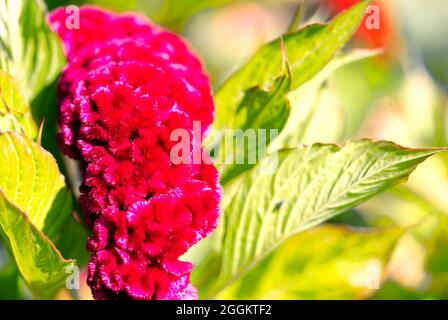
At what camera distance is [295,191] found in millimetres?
814

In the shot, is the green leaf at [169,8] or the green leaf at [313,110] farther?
the green leaf at [169,8]

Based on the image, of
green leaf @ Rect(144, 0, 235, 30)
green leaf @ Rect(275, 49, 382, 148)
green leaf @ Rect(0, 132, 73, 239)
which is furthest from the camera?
green leaf @ Rect(144, 0, 235, 30)

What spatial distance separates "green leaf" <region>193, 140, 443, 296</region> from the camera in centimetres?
76

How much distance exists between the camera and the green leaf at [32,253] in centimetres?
67

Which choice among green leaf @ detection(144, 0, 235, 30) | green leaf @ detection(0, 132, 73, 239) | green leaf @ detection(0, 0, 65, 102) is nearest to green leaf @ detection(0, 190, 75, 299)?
green leaf @ detection(0, 132, 73, 239)

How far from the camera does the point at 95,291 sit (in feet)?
2.25

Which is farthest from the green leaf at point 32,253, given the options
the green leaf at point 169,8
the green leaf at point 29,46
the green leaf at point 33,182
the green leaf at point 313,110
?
the green leaf at point 169,8

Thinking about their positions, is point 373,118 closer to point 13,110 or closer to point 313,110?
point 313,110

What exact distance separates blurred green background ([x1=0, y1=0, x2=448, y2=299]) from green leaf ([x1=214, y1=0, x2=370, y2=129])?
0.15 meters

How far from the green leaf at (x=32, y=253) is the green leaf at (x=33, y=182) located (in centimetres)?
1

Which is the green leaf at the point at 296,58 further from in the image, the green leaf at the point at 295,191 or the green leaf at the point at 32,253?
the green leaf at the point at 32,253

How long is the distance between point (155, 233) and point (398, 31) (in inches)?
52.4

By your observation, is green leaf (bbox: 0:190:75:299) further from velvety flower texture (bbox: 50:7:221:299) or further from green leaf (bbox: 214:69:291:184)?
green leaf (bbox: 214:69:291:184)
